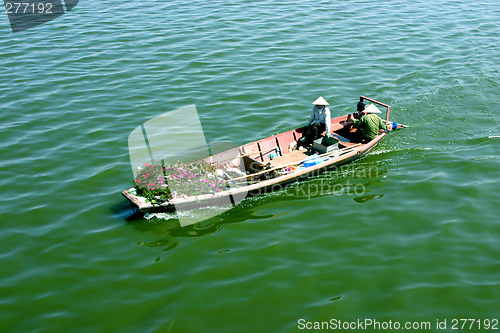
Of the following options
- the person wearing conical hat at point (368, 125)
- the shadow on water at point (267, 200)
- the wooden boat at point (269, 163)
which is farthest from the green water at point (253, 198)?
the person wearing conical hat at point (368, 125)

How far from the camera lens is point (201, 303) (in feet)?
29.6

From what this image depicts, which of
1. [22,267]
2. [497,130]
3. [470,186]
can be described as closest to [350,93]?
[497,130]

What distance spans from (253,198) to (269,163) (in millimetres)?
1551

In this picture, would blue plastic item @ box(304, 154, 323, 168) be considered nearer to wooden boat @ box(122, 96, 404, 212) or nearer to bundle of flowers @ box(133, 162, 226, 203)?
wooden boat @ box(122, 96, 404, 212)

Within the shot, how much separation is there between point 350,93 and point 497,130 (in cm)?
537

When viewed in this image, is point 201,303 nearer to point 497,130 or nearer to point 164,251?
point 164,251

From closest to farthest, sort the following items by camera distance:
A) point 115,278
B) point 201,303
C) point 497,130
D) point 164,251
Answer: point 201,303
point 115,278
point 164,251
point 497,130

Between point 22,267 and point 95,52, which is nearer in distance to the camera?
point 22,267

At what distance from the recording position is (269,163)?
1322 centimetres

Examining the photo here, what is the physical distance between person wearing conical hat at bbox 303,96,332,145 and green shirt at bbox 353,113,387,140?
1056mm

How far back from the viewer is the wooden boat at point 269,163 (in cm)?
1107

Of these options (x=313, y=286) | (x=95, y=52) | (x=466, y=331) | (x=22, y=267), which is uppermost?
(x=95, y=52)

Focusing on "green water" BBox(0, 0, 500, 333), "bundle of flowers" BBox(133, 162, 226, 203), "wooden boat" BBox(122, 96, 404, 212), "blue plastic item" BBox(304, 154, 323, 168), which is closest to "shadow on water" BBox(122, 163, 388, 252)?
"green water" BBox(0, 0, 500, 333)

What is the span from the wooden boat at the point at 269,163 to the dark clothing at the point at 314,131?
26 centimetres
